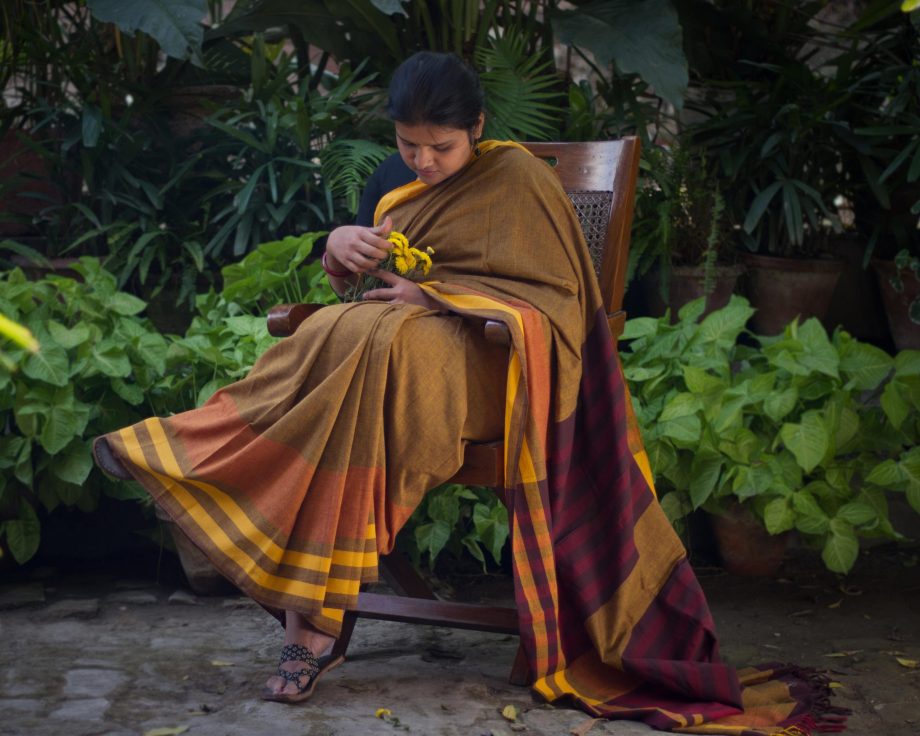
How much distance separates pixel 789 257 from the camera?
15.3 ft

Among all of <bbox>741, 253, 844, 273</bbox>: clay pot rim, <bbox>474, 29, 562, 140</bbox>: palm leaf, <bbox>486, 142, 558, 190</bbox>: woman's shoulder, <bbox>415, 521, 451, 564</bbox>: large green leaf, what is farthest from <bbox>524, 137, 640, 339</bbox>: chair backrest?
<bbox>741, 253, 844, 273</bbox>: clay pot rim

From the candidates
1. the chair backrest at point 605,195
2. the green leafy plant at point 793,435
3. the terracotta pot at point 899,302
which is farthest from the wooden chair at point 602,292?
the terracotta pot at point 899,302

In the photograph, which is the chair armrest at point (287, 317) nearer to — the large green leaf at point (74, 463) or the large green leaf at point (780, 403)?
the large green leaf at point (74, 463)

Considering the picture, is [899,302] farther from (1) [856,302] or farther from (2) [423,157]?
(2) [423,157]

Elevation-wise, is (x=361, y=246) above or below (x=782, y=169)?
below

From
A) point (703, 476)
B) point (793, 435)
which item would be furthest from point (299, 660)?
point (793, 435)

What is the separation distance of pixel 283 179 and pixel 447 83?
176 centimetres

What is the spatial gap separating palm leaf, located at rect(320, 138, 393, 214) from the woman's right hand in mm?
1241

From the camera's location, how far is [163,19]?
3963 millimetres

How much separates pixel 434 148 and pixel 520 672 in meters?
1.24

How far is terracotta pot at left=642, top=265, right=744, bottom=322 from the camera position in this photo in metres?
4.49

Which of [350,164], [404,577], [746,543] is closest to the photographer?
[404,577]

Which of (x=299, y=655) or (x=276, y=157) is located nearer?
(x=299, y=655)

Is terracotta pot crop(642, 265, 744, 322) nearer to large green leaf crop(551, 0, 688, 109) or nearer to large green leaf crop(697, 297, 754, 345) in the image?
large green leaf crop(551, 0, 688, 109)
